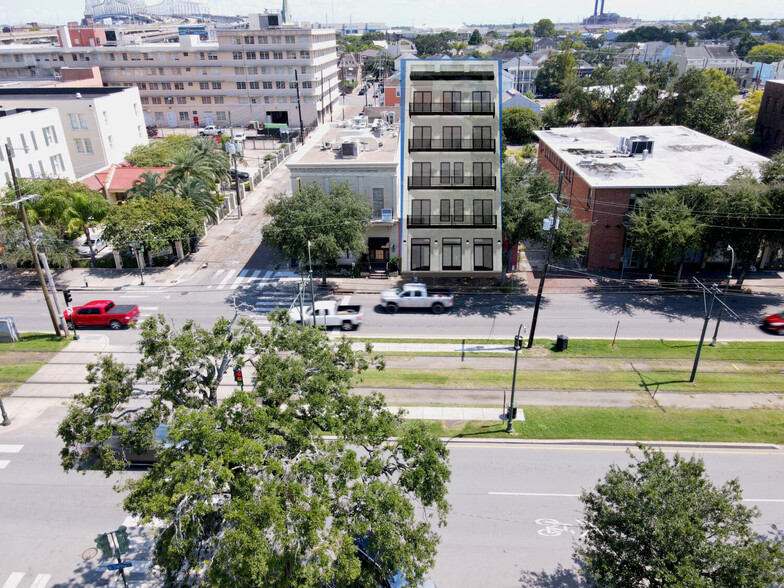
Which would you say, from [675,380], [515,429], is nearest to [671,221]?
[675,380]

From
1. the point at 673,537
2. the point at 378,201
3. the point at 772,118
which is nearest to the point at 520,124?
the point at 772,118

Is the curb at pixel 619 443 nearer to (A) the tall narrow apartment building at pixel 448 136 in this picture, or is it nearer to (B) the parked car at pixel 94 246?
(A) the tall narrow apartment building at pixel 448 136

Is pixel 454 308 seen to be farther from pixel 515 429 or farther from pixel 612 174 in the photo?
pixel 612 174

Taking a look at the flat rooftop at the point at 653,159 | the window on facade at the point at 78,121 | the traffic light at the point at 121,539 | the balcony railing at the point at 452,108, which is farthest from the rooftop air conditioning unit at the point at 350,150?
the window on facade at the point at 78,121

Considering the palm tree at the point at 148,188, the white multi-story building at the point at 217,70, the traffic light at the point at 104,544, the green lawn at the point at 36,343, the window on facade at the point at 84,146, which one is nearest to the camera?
the traffic light at the point at 104,544

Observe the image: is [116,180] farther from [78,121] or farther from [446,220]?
[446,220]
